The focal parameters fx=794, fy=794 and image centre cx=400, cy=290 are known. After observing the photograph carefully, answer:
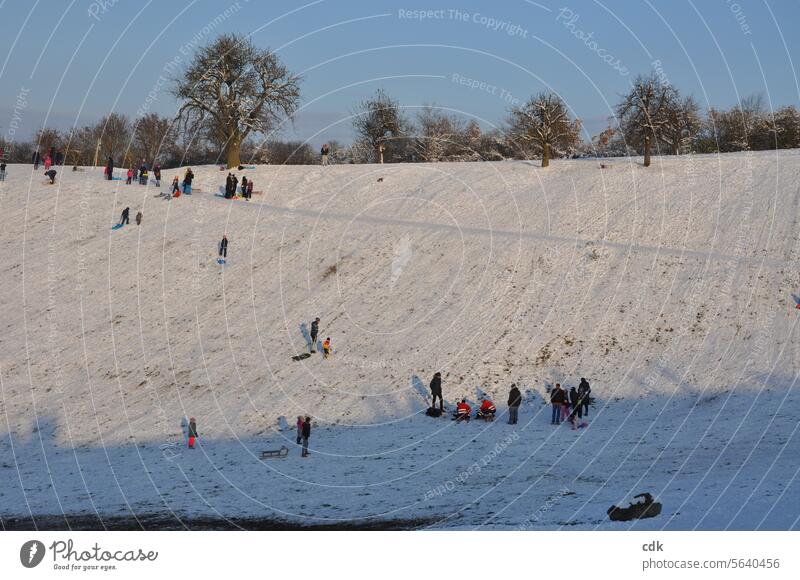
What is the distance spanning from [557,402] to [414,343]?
29.4 feet

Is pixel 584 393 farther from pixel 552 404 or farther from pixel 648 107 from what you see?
pixel 648 107

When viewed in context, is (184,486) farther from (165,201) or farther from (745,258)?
(165,201)

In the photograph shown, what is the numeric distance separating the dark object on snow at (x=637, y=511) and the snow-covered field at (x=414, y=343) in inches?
18.7

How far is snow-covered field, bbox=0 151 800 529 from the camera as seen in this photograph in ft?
79.0

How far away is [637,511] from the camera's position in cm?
1878

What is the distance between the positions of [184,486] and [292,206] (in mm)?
30306

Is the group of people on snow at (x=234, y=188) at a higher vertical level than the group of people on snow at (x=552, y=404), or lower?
higher

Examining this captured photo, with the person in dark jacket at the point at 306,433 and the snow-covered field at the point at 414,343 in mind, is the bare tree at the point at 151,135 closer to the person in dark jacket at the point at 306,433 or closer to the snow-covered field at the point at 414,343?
the snow-covered field at the point at 414,343

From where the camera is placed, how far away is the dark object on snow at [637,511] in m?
18.8

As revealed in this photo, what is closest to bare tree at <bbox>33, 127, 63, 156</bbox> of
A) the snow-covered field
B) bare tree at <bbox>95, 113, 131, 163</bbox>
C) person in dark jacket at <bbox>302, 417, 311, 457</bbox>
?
bare tree at <bbox>95, 113, 131, 163</bbox>

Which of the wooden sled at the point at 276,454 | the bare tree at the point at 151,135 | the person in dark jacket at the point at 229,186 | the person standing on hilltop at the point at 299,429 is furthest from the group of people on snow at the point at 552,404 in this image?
the bare tree at the point at 151,135

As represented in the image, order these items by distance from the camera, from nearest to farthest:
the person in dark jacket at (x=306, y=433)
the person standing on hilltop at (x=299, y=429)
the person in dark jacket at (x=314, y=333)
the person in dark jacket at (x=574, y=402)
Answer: the person in dark jacket at (x=306, y=433)
the person standing on hilltop at (x=299, y=429)
the person in dark jacket at (x=574, y=402)
the person in dark jacket at (x=314, y=333)

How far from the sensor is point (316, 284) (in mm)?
43031

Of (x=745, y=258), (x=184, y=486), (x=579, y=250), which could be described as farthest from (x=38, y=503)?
(x=745, y=258)
